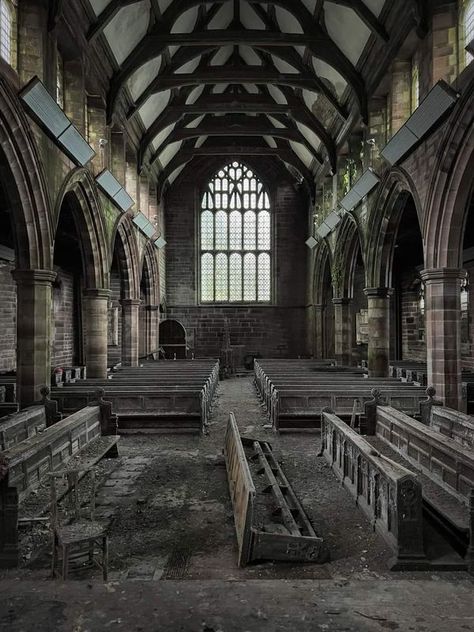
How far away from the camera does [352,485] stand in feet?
19.4

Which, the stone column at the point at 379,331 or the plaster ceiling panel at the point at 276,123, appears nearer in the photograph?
the stone column at the point at 379,331

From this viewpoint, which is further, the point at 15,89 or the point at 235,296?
the point at 235,296

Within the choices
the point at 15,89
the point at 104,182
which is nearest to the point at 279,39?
the point at 104,182

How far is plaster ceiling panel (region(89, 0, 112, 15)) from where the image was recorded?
36.0 feet

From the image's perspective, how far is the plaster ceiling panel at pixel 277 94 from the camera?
18.0m

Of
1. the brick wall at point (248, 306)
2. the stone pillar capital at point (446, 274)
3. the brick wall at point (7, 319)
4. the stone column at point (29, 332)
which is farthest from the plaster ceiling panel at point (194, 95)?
the stone pillar capital at point (446, 274)

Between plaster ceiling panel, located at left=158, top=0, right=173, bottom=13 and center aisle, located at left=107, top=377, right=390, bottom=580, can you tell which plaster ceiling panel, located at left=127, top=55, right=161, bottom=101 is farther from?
center aisle, located at left=107, top=377, right=390, bottom=580

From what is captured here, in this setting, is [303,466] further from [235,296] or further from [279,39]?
[235,296]

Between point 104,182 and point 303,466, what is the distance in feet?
28.8

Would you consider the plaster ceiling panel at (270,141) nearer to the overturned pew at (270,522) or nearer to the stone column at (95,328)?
the stone column at (95,328)

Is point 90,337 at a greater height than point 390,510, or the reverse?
point 90,337

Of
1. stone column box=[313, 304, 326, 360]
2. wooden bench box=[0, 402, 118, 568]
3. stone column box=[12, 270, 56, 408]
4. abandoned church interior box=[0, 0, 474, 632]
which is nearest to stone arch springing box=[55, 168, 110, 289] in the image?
abandoned church interior box=[0, 0, 474, 632]

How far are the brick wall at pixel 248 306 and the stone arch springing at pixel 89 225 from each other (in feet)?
35.6

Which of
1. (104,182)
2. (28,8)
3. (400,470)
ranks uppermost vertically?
(28,8)
